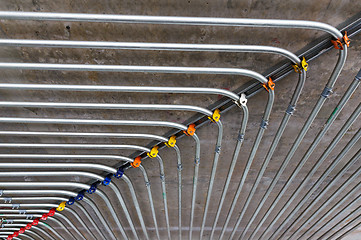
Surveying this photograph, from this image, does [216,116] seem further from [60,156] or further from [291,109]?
[60,156]

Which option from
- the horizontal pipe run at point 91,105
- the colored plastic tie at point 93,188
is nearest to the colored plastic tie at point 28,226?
the colored plastic tie at point 93,188

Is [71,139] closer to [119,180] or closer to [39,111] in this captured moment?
[39,111]

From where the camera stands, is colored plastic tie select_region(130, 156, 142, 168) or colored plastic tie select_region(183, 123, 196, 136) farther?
colored plastic tie select_region(130, 156, 142, 168)

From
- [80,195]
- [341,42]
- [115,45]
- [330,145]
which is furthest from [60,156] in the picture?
[330,145]

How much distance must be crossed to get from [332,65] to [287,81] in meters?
0.47

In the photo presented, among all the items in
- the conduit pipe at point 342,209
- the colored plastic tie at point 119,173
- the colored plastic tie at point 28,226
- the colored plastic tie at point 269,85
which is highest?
the colored plastic tie at point 269,85

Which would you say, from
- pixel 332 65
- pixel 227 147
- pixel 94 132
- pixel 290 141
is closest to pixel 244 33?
pixel 332 65

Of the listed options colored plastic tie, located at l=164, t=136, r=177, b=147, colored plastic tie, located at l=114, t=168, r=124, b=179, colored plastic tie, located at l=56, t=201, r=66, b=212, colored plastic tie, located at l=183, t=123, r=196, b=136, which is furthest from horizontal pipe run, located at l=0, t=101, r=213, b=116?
colored plastic tie, located at l=56, t=201, r=66, b=212

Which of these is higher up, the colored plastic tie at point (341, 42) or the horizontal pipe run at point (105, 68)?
the colored plastic tie at point (341, 42)

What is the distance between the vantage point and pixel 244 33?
2.12 metres

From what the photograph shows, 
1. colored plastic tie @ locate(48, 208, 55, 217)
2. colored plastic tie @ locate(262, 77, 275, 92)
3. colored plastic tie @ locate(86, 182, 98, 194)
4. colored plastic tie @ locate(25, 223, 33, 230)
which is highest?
colored plastic tie @ locate(262, 77, 275, 92)

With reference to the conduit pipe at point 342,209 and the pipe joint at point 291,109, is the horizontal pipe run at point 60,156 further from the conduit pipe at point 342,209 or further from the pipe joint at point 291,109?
the conduit pipe at point 342,209

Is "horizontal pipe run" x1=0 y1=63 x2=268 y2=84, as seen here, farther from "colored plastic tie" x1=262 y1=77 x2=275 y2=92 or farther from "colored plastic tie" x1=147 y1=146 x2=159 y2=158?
"colored plastic tie" x1=147 y1=146 x2=159 y2=158

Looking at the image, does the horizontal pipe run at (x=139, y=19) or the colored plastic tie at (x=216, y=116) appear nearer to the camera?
the horizontal pipe run at (x=139, y=19)
